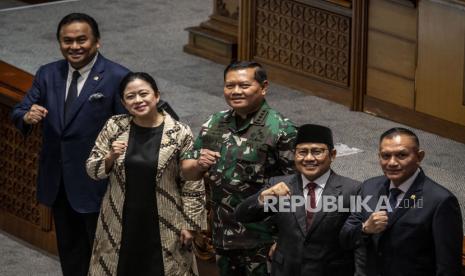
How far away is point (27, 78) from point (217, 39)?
→ 2.42 m

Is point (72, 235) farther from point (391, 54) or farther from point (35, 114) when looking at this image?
point (391, 54)

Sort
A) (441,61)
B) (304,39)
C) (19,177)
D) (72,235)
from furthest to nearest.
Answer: (304,39) < (441,61) < (19,177) < (72,235)

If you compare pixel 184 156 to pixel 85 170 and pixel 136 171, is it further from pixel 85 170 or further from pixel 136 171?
pixel 85 170

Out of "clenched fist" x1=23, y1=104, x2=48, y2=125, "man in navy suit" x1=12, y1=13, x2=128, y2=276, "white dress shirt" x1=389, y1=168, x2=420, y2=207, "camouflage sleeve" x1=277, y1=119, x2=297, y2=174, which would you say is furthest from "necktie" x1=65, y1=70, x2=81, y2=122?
"white dress shirt" x1=389, y1=168, x2=420, y2=207

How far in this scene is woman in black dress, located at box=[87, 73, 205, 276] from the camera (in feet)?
19.0

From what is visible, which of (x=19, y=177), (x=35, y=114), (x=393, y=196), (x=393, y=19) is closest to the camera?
(x=393, y=196)

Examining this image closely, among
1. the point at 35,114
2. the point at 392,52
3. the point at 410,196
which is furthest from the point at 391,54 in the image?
the point at 410,196

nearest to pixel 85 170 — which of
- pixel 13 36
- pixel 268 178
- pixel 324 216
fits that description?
pixel 268 178

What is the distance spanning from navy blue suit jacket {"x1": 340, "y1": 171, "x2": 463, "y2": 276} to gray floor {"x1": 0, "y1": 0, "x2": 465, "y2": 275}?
2.02m

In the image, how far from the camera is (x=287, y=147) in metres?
5.53

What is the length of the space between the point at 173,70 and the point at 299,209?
15.4 ft

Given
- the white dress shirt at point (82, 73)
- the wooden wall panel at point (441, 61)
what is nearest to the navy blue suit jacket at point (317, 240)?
the white dress shirt at point (82, 73)

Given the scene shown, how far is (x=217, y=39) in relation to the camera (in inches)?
393

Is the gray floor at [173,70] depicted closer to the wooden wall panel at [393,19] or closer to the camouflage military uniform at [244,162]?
the wooden wall panel at [393,19]
